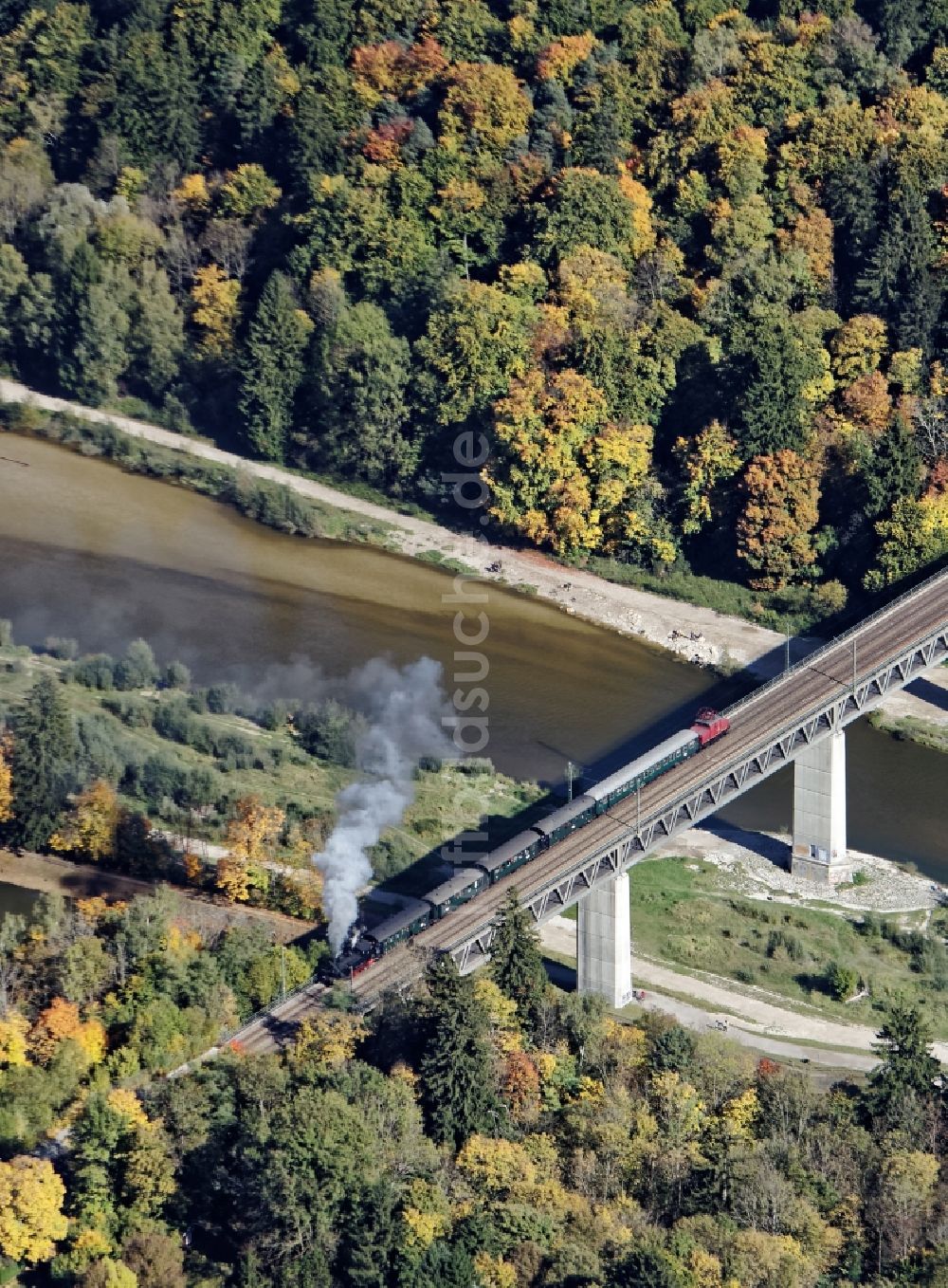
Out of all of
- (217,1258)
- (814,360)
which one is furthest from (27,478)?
(217,1258)

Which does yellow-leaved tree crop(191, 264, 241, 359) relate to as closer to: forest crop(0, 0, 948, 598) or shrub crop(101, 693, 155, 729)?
forest crop(0, 0, 948, 598)

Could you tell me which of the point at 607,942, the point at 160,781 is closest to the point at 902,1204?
the point at 607,942

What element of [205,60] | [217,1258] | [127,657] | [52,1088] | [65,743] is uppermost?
[205,60]

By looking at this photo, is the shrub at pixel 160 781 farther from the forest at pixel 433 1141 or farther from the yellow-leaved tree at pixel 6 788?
the forest at pixel 433 1141

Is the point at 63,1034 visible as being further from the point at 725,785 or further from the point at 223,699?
the point at 725,785

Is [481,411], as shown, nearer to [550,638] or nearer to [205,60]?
[550,638]

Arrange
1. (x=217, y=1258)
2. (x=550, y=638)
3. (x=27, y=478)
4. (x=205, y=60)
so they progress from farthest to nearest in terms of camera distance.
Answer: (x=205, y=60) → (x=27, y=478) → (x=550, y=638) → (x=217, y=1258)

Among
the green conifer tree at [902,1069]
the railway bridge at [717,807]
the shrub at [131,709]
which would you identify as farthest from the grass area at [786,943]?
the shrub at [131,709]
